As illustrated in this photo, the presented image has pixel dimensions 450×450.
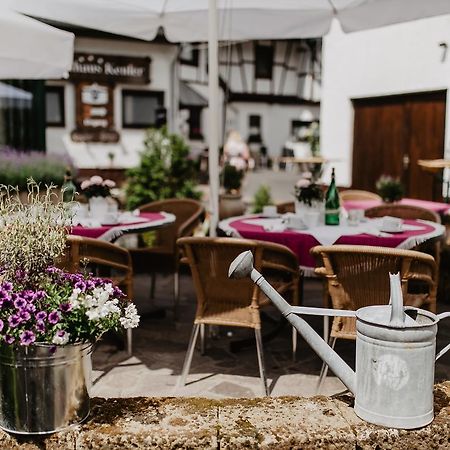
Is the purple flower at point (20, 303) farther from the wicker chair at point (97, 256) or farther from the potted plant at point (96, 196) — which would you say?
the potted plant at point (96, 196)

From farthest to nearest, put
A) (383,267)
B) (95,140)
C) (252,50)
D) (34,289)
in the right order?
(252,50), (95,140), (383,267), (34,289)

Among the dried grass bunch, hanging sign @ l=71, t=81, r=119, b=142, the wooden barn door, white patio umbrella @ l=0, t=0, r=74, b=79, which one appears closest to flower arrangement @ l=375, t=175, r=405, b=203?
the wooden barn door

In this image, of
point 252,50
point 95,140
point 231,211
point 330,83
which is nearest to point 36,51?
point 231,211

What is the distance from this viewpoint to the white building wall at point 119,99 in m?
16.4

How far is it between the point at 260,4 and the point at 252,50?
943 inches

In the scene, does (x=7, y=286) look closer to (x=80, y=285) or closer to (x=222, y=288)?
(x=80, y=285)

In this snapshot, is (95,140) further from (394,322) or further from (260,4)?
(394,322)

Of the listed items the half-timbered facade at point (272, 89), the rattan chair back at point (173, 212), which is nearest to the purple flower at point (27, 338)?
the rattan chair back at point (173, 212)

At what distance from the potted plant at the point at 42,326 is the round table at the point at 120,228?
6.45 feet

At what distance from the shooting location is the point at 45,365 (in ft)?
6.89

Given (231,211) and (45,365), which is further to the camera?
(231,211)

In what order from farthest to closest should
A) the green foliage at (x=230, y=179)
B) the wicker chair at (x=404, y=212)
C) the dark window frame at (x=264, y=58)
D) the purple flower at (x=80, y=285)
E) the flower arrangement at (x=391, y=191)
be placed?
the dark window frame at (x=264, y=58), the green foliage at (x=230, y=179), the flower arrangement at (x=391, y=191), the wicker chair at (x=404, y=212), the purple flower at (x=80, y=285)

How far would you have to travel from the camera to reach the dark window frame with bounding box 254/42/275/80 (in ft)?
94.3

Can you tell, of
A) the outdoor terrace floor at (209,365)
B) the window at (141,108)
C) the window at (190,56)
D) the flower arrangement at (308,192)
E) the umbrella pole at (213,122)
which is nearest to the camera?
the outdoor terrace floor at (209,365)
